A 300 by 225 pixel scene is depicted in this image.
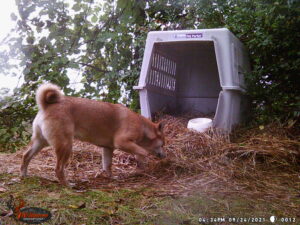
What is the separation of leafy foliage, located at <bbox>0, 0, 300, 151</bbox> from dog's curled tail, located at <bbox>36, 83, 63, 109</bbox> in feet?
1.19

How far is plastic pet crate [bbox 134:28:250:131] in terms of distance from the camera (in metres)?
3.71

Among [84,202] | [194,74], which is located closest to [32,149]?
[84,202]

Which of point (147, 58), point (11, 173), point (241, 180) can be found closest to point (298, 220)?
point (241, 180)

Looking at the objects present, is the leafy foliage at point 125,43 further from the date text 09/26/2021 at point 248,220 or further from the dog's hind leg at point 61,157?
the date text 09/26/2021 at point 248,220

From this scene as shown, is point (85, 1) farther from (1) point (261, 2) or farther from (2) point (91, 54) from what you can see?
(1) point (261, 2)

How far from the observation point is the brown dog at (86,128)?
2.79 m

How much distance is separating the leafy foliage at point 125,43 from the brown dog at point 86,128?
1.72 ft

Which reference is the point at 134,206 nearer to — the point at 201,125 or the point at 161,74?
the point at 201,125

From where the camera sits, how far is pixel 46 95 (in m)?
2.83

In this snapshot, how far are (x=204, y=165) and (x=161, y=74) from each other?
1.69 meters

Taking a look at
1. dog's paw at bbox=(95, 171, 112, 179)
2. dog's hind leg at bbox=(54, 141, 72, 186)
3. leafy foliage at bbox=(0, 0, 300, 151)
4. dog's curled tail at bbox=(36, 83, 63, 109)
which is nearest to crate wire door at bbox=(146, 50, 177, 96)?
leafy foliage at bbox=(0, 0, 300, 151)

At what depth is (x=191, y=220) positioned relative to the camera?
1622 mm

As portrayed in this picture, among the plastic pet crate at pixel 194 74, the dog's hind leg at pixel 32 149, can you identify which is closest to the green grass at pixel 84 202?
the dog's hind leg at pixel 32 149

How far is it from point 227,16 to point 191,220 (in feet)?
10.6
